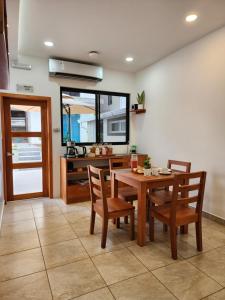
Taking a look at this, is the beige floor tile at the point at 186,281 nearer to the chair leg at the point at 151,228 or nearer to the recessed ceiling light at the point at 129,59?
the chair leg at the point at 151,228

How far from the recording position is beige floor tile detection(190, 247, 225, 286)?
1.84 metres

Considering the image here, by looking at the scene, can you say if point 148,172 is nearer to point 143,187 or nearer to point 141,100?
point 143,187

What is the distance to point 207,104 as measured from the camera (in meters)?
3.10

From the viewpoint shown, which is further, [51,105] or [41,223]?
[51,105]

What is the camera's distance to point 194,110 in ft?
10.9

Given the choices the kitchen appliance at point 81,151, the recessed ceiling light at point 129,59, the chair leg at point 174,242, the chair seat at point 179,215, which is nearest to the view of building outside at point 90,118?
the kitchen appliance at point 81,151

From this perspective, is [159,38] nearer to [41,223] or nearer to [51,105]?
[51,105]

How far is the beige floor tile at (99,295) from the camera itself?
62.7 inches

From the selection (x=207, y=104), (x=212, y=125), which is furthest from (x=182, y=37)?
(x=212, y=125)

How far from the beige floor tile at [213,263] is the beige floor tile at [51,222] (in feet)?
6.07

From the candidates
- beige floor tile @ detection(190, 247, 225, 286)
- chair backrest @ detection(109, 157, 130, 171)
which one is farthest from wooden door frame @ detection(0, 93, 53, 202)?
beige floor tile @ detection(190, 247, 225, 286)

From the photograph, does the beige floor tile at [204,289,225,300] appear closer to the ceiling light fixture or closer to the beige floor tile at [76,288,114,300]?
the beige floor tile at [76,288,114,300]

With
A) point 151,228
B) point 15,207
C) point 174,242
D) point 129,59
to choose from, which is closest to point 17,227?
point 15,207

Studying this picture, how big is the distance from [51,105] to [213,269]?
3667mm
